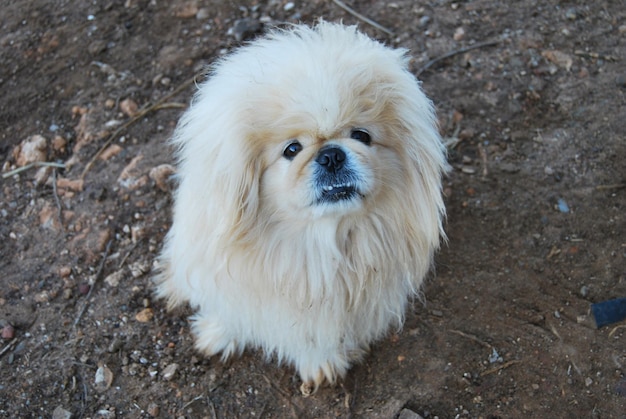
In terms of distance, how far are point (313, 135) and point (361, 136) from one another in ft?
0.65

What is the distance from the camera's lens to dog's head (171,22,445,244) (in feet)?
6.96

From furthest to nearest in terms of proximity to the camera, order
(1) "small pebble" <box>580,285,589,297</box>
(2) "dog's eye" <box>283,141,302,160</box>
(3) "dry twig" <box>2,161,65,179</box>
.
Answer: (3) "dry twig" <box>2,161,65,179</box>, (1) "small pebble" <box>580,285,589,297</box>, (2) "dog's eye" <box>283,141,302,160</box>

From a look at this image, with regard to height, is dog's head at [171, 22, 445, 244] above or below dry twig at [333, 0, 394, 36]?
above

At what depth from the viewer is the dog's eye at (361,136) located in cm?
223

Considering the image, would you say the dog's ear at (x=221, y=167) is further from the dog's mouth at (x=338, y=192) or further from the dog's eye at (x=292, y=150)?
the dog's mouth at (x=338, y=192)

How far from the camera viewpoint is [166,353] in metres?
2.99

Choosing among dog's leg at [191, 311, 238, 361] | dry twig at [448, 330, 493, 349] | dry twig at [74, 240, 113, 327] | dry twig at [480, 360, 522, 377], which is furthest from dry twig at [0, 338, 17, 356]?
dry twig at [480, 360, 522, 377]

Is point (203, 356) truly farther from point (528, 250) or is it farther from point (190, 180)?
point (528, 250)

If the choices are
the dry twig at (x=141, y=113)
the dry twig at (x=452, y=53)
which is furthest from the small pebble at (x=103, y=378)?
the dry twig at (x=452, y=53)

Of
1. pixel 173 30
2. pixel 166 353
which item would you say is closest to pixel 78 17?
pixel 173 30

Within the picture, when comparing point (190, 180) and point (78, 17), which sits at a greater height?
point (190, 180)

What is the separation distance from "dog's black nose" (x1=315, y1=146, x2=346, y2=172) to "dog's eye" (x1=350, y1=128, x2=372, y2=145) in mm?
128

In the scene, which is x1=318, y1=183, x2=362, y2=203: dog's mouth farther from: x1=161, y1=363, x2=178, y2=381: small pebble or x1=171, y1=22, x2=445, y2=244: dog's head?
x1=161, y1=363, x2=178, y2=381: small pebble

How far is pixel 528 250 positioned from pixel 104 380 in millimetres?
2183
